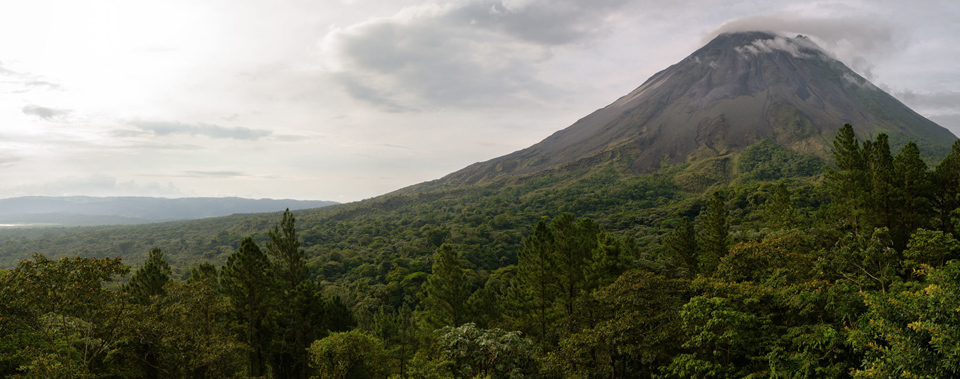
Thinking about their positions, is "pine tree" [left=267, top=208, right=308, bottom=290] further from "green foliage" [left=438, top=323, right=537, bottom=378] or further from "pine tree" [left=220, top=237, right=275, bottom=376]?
"green foliage" [left=438, top=323, right=537, bottom=378]

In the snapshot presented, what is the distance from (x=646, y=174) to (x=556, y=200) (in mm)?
51164

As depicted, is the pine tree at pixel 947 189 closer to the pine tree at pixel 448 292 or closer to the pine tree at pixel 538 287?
the pine tree at pixel 538 287

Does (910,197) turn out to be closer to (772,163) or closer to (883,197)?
(883,197)

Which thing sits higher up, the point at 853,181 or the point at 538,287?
the point at 853,181

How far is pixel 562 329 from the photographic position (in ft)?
62.4

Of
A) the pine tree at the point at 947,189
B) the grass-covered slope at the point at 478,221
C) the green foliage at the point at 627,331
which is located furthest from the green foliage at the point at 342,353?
Result: the grass-covered slope at the point at 478,221

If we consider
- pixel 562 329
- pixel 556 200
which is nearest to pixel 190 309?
pixel 562 329

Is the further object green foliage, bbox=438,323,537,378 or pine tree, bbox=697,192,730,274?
pine tree, bbox=697,192,730,274

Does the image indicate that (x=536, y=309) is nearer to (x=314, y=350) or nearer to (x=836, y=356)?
(x=314, y=350)

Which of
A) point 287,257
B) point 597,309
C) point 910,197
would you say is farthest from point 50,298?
point 910,197

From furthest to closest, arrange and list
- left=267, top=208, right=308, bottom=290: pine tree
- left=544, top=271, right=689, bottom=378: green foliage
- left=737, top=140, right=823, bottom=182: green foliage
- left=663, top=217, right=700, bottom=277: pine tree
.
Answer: left=737, top=140, right=823, bottom=182: green foliage, left=663, top=217, right=700, bottom=277: pine tree, left=267, top=208, right=308, bottom=290: pine tree, left=544, top=271, right=689, bottom=378: green foliage

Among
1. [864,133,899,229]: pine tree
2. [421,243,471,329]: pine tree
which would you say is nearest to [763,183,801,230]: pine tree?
[864,133,899,229]: pine tree

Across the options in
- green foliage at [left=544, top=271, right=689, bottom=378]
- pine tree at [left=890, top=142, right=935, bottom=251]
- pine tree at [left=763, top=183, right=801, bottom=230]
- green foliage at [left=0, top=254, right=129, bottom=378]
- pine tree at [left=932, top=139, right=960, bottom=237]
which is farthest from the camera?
pine tree at [left=763, top=183, right=801, bottom=230]

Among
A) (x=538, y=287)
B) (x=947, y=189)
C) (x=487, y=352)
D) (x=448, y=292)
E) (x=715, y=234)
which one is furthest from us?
(x=448, y=292)
